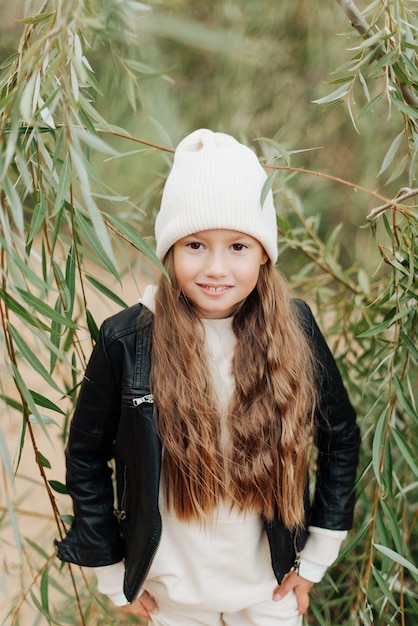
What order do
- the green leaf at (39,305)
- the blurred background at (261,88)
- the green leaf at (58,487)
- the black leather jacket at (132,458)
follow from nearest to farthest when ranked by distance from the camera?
1. the green leaf at (39,305)
2. the black leather jacket at (132,458)
3. the green leaf at (58,487)
4. the blurred background at (261,88)

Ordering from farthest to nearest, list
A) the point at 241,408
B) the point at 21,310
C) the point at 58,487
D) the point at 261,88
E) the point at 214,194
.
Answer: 1. the point at 261,88
2. the point at 58,487
3. the point at 241,408
4. the point at 214,194
5. the point at 21,310

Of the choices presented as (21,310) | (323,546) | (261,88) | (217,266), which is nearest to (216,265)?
(217,266)

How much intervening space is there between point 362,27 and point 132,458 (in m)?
0.75

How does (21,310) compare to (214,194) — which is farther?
(214,194)

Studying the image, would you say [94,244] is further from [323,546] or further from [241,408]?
[323,546]

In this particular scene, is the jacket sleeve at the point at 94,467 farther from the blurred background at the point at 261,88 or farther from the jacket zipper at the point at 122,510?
the blurred background at the point at 261,88

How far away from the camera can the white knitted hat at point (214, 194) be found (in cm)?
101

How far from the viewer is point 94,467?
46.9 inches

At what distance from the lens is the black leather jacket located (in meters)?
1.11

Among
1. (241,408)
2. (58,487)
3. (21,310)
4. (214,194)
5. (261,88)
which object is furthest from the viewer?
(261,88)

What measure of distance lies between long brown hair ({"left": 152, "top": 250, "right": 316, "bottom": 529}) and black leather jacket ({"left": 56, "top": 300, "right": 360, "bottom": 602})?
0.11ft

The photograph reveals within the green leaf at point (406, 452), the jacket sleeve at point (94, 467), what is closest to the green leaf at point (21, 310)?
the jacket sleeve at point (94, 467)

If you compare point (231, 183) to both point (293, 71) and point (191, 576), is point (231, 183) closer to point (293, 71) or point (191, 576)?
point (191, 576)

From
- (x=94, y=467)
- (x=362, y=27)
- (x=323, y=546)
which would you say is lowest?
(x=323, y=546)
